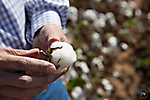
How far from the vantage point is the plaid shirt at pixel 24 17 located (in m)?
0.48

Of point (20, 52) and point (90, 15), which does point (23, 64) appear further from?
point (90, 15)

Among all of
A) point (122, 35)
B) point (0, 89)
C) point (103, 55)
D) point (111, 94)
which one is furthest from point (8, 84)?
point (122, 35)

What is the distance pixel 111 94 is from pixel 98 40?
478 mm

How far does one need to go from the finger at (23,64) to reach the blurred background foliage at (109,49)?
86cm

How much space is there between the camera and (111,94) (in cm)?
123

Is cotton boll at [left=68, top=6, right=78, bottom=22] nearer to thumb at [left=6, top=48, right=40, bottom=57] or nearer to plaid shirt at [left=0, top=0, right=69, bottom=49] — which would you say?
plaid shirt at [left=0, top=0, right=69, bottom=49]

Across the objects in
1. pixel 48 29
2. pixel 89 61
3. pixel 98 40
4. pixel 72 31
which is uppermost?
pixel 72 31

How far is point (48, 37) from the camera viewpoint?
461 mm

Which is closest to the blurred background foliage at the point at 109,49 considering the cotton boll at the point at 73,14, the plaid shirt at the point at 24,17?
the cotton boll at the point at 73,14

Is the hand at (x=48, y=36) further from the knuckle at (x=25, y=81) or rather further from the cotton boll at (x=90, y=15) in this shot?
the cotton boll at (x=90, y=15)

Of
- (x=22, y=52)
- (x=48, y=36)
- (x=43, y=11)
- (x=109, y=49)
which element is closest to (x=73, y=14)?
(x=109, y=49)

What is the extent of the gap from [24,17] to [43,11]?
0.24 ft

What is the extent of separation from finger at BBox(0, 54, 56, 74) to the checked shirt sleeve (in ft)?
0.80

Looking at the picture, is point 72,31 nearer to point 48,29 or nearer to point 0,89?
point 48,29
